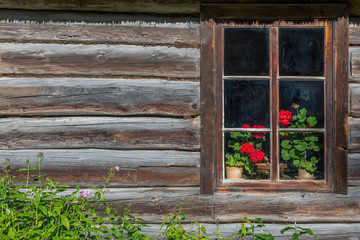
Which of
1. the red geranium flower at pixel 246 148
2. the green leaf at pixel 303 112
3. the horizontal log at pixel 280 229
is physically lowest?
the horizontal log at pixel 280 229

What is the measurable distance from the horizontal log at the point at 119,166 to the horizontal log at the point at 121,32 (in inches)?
34.6

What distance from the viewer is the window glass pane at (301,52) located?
267 centimetres

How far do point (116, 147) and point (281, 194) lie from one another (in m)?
1.35

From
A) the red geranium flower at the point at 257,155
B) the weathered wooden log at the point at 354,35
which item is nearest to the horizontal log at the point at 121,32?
the red geranium flower at the point at 257,155

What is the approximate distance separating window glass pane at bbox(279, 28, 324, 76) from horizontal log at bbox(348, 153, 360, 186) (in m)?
0.70

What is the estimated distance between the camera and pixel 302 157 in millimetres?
2676

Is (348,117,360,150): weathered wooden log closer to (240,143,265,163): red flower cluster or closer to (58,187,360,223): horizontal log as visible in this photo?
(58,187,360,223): horizontal log

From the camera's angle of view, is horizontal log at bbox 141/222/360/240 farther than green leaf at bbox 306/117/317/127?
No

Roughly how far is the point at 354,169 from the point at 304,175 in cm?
38

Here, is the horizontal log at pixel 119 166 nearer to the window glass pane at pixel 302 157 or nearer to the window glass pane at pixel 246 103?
the window glass pane at pixel 246 103

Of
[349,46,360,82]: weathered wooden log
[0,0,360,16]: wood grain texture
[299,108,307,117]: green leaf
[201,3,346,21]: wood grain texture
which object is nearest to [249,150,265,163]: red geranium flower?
[299,108,307,117]: green leaf

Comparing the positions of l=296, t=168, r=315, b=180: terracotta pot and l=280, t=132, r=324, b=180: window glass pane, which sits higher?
l=280, t=132, r=324, b=180: window glass pane

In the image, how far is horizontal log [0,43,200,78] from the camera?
2564mm

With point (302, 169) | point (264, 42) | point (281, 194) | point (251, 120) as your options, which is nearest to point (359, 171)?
point (302, 169)
